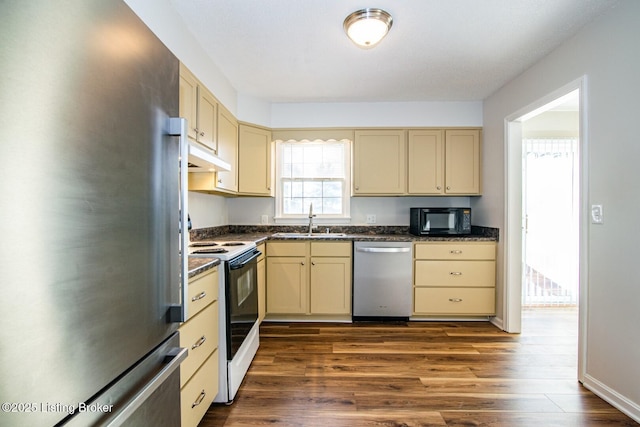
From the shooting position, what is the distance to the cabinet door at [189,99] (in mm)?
1943

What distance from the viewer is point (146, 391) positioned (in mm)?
755

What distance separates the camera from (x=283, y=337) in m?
2.78

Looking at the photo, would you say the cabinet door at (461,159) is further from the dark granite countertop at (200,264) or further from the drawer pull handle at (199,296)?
the drawer pull handle at (199,296)

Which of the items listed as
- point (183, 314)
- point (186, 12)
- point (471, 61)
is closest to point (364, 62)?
point (471, 61)

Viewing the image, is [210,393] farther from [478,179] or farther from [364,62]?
[478,179]


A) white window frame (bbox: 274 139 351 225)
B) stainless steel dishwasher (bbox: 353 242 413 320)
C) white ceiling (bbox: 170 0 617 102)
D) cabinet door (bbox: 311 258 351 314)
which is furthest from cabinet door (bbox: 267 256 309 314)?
white ceiling (bbox: 170 0 617 102)

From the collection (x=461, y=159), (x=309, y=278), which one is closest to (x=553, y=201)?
(x=461, y=159)

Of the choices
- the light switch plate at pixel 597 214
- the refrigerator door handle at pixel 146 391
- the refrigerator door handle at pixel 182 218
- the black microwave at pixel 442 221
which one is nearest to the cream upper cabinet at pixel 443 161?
the black microwave at pixel 442 221

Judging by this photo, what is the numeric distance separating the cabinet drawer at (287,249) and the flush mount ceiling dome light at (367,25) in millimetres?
1942

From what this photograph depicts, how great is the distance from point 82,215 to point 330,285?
2736 mm

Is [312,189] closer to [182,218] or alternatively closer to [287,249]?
[287,249]

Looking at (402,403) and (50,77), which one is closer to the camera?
(50,77)

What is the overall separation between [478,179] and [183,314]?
3.45m

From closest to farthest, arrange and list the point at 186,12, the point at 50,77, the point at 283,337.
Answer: the point at 50,77, the point at 186,12, the point at 283,337
